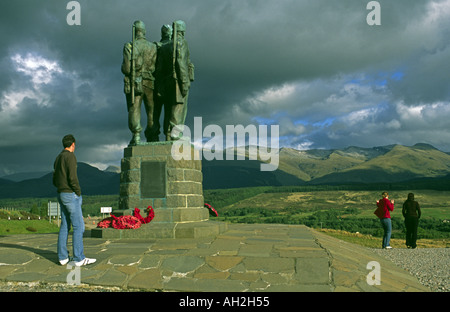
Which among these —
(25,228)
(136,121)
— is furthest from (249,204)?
(136,121)

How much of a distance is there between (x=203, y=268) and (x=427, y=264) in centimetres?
778

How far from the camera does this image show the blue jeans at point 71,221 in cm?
715

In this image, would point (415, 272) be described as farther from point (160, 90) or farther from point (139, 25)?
point (139, 25)

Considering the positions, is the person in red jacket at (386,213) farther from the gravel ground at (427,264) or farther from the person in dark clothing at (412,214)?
the person in dark clothing at (412,214)

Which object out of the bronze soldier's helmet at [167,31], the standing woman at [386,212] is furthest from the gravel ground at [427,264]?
the bronze soldier's helmet at [167,31]

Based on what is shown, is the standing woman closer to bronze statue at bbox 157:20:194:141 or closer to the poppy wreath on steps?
bronze statue at bbox 157:20:194:141

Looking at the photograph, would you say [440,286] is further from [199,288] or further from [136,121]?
[136,121]

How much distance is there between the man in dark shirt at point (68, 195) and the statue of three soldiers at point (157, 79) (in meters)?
4.59

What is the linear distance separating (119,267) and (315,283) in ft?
12.1

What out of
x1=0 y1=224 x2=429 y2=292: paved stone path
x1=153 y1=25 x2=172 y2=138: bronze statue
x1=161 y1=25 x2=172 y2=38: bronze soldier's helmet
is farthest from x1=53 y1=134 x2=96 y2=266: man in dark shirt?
x1=161 y1=25 x2=172 y2=38: bronze soldier's helmet

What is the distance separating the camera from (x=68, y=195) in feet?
23.5

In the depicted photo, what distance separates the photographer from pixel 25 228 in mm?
35938

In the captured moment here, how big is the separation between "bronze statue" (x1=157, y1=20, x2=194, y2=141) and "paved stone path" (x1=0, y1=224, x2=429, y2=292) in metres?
4.49

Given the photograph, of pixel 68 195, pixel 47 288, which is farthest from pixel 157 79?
pixel 47 288
